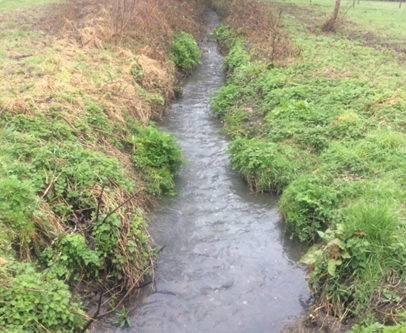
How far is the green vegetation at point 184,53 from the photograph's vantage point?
15.6 m

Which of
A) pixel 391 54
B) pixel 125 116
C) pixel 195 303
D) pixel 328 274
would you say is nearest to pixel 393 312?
pixel 328 274

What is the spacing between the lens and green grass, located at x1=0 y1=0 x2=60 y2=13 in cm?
1864

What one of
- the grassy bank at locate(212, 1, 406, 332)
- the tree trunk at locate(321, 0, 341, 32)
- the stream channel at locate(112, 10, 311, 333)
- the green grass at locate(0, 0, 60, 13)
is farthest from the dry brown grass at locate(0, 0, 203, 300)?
the tree trunk at locate(321, 0, 341, 32)

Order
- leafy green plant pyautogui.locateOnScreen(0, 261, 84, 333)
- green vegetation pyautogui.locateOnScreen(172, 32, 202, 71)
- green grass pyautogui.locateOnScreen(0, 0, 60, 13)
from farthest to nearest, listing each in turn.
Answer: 1. green grass pyautogui.locateOnScreen(0, 0, 60, 13)
2. green vegetation pyautogui.locateOnScreen(172, 32, 202, 71)
3. leafy green plant pyautogui.locateOnScreen(0, 261, 84, 333)

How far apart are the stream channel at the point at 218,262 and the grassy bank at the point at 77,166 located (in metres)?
0.42

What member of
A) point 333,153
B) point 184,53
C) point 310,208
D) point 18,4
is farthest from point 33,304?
point 18,4

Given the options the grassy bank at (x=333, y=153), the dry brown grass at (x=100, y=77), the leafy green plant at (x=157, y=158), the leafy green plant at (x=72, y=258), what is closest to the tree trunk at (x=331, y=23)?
the grassy bank at (x=333, y=153)

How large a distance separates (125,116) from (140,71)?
3.11 meters

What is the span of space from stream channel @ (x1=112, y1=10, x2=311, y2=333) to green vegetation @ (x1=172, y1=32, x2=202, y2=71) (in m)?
6.72

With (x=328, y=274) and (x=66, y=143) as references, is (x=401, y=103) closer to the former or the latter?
(x=328, y=274)

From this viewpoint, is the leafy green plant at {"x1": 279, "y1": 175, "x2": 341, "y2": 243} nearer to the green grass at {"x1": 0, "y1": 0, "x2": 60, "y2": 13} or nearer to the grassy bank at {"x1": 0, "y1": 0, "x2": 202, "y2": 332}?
the grassy bank at {"x1": 0, "y1": 0, "x2": 202, "y2": 332}

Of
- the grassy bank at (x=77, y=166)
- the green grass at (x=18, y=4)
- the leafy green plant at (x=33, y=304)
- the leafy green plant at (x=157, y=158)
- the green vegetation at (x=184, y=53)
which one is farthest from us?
the green grass at (x=18, y=4)

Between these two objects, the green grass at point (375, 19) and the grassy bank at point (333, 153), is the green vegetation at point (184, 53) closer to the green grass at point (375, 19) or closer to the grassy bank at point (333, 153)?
the grassy bank at point (333, 153)

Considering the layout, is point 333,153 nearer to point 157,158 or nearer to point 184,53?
point 157,158
